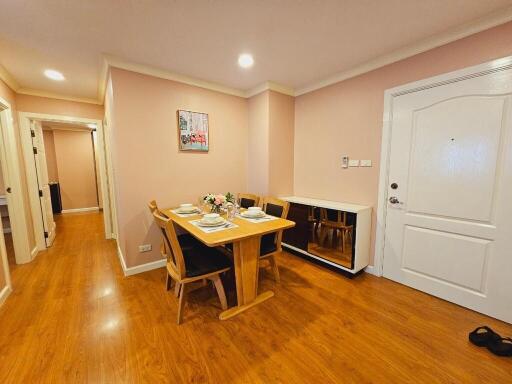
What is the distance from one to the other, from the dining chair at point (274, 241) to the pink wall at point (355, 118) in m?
0.90

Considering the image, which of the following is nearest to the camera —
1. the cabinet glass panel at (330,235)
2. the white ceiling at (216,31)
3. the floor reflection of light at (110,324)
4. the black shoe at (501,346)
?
the black shoe at (501,346)

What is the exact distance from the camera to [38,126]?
12.1ft

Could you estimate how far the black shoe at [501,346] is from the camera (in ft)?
4.92

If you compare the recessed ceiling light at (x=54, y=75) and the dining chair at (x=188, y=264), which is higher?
the recessed ceiling light at (x=54, y=75)

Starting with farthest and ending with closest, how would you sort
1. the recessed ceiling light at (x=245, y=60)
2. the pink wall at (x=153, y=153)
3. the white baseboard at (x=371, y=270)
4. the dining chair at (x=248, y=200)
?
the dining chair at (x=248, y=200) < the white baseboard at (x=371, y=270) < the pink wall at (x=153, y=153) < the recessed ceiling light at (x=245, y=60)

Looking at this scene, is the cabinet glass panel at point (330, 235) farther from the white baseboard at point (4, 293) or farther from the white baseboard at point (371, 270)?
the white baseboard at point (4, 293)

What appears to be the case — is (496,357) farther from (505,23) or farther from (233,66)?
(233,66)

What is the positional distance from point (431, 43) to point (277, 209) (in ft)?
6.98

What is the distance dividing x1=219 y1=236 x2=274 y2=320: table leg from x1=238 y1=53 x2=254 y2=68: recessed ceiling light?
6.18 ft

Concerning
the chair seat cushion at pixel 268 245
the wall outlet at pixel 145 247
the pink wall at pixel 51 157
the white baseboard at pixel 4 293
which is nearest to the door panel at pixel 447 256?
the chair seat cushion at pixel 268 245

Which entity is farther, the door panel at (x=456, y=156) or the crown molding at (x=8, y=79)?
the crown molding at (x=8, y=79)

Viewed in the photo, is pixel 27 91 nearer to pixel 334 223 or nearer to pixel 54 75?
pixel 54 75

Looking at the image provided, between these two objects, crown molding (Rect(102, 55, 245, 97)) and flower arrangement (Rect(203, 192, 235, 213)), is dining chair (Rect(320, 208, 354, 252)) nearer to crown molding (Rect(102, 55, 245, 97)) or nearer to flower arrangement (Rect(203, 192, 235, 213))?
flower arrangement (Rect(203, 192, 235, 213))

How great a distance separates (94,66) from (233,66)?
157cm
